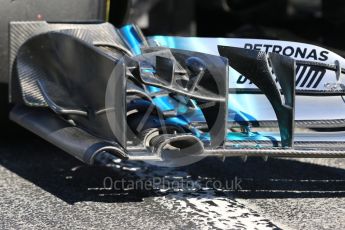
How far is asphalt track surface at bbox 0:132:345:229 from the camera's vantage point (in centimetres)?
319

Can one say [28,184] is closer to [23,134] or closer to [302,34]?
[23,134]

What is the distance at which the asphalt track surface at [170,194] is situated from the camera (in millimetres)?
3189

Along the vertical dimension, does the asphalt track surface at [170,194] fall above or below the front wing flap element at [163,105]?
below

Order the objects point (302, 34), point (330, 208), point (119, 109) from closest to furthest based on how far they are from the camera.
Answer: point (119, 109) < point (330, 208) < point (302, 34)

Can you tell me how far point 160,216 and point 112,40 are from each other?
3.69 ft

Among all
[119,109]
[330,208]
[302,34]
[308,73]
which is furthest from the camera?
[302,34]

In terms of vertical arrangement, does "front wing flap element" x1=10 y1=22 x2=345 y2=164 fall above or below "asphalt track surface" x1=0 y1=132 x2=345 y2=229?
above

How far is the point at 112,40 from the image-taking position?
152 inches

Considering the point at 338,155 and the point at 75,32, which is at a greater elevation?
the point at 75,32

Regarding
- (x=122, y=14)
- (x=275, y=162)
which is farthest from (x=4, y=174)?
(x=275, y=162)

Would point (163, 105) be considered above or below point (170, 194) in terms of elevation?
above

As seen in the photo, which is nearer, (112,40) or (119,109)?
(119,109)

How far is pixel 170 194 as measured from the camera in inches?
141

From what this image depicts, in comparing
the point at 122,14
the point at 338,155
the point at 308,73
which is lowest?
the point at 338,155
